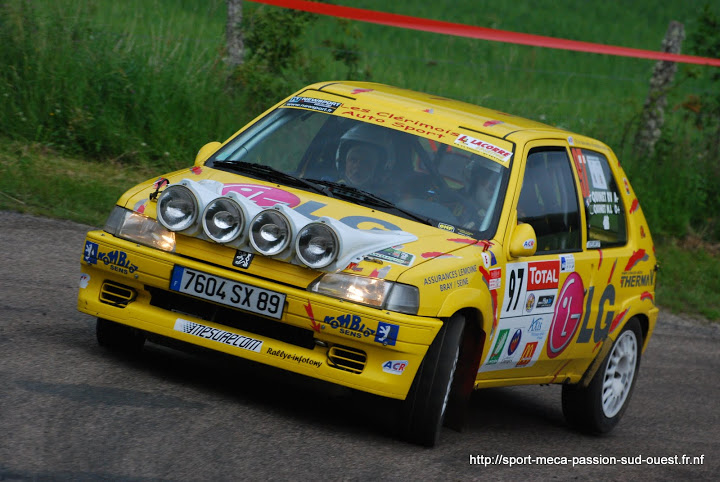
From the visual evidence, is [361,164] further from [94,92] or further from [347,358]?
[94,92]

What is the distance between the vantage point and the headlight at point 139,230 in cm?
521

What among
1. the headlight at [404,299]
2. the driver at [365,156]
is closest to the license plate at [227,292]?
the headlight at [404,299]

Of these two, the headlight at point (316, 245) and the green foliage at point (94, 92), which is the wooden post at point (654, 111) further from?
the headlight at point (316, 245)

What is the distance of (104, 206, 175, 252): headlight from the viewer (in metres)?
5.21

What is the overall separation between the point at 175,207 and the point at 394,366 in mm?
1306

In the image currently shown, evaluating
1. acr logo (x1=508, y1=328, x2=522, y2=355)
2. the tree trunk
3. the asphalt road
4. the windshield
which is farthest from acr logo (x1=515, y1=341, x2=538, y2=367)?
the tree trunk

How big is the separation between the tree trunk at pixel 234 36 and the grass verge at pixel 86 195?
87.1 inches

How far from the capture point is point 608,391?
6.92 metres

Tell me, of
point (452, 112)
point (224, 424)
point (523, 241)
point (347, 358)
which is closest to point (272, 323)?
point (347, 358)

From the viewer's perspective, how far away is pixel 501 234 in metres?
5.60

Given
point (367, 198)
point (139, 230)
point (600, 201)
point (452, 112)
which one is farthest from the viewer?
point (600, 201)

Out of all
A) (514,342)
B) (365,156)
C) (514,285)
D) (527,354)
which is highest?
(365,156)

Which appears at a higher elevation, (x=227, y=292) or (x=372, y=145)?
(x=372, y=145)

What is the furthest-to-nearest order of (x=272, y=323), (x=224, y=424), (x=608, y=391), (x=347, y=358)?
(x=608, y=391), (x=272, y=323), (x=347, y=358), (x=224, y=424)
